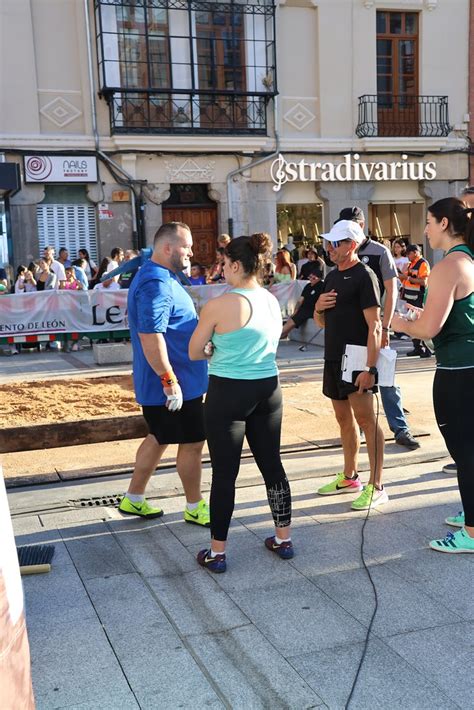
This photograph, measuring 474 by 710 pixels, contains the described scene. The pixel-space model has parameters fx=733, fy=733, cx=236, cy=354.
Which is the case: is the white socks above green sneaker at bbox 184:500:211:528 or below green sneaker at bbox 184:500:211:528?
above

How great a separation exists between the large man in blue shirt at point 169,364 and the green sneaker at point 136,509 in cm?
17

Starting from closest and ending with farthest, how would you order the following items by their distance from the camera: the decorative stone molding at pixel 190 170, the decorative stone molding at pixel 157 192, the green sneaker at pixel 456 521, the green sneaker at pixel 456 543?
the green sneaker at pixel 456 543
the green sneaker at pixel 456 521
the decorative stone molding at pixel 157 192
the decorative stone molding at pixel 190 170

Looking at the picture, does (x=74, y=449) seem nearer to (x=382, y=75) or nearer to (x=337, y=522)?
(x=337, y=522)

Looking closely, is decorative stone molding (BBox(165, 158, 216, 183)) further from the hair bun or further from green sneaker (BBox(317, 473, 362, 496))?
the hair bun

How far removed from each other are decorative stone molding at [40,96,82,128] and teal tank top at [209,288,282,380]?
15.6 meters

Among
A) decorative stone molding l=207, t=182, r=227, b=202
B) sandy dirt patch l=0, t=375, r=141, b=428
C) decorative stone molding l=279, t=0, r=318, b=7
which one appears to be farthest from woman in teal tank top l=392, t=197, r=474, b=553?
decorative stone molding l=279, t=0, r=318, b=7

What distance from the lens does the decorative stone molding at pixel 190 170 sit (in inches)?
749

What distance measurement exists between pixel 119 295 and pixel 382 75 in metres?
11.4

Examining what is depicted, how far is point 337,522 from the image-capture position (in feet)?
15.4

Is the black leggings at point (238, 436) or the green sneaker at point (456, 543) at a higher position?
the black leggings at point (238, 436)

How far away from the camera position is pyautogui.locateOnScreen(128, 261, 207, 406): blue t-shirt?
14.3 feet

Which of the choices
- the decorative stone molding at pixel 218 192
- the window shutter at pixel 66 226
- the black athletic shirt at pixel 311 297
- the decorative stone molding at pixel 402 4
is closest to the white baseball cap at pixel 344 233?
the black athletic shirt at pixel 311 297

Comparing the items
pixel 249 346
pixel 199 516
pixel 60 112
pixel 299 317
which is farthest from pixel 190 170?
pixel 249 346

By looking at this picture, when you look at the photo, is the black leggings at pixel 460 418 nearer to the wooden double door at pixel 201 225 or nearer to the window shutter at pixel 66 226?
the window shutter at pixel 66 226
